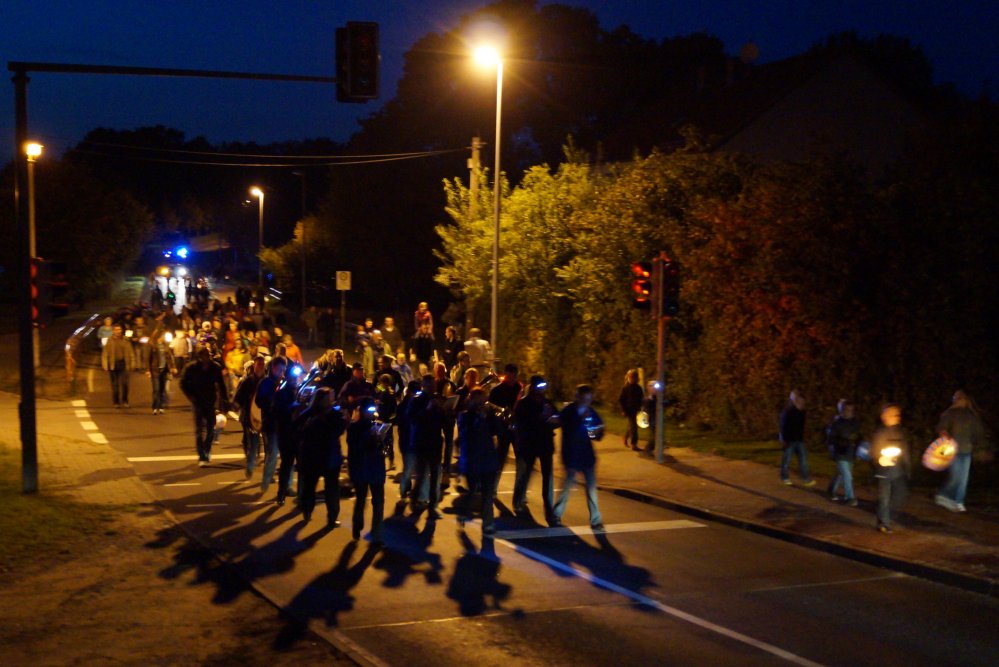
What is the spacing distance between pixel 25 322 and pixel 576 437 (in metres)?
6.57

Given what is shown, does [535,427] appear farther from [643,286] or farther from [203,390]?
[203,390]

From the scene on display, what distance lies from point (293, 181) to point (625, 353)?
59910 millimetres

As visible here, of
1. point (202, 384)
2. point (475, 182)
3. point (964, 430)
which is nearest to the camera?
point (964, 430)

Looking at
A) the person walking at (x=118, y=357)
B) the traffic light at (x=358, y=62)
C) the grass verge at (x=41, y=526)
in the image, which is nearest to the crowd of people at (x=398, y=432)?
the grass verge at (x=41, y=526)

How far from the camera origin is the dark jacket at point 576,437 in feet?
37.9

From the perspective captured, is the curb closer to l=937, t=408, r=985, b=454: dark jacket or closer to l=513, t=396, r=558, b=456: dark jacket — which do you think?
l=513, t=396, r=558, b=456: dark jacket

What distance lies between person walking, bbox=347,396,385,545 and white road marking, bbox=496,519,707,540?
1.41m

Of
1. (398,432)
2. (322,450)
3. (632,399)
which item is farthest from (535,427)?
(632,399)

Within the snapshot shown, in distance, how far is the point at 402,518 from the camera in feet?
39.4

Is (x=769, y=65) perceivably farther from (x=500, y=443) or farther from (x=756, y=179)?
(x=500, y=443)

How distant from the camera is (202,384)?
14.8m

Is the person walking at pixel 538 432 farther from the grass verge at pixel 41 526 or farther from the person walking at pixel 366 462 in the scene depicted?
the grass verge at pixel 41 526

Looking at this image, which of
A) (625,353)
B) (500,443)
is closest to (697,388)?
(625,353)

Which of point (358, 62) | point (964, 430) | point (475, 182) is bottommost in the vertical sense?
point (964, 430)
